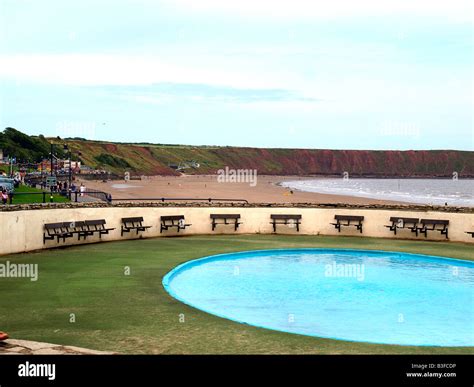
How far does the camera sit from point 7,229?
18.3 meters

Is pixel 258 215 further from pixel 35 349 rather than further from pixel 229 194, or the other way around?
pixel 229 194

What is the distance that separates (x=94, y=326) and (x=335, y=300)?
21.1 feet

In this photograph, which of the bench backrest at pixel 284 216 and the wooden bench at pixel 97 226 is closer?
the wooden bench at pixel 97 226

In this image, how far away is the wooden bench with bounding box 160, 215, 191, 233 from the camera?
2370 cm

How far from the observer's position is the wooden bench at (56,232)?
1963cm

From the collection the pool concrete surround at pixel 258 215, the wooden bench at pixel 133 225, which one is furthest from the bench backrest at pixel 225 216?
the wooden bench at pixel 133 225

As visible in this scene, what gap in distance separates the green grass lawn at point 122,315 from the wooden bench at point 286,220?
6151 millimetres

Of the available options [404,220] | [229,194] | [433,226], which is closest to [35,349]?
[404,220]

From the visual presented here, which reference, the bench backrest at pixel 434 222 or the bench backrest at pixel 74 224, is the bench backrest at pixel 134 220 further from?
the bench backrest at pixel 434 222

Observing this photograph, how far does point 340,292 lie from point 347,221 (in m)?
9.89

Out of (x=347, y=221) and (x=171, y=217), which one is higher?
(x=171, y=217)

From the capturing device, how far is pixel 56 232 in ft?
66.4

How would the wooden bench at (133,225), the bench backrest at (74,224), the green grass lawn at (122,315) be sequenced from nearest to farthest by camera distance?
the green grass lawn at (122,315) → the bench backrest at (74,224) → the wooden bench at (133,225)

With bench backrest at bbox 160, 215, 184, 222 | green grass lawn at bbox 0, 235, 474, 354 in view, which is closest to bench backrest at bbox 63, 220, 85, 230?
green grass lawn at bbox 0, 235, 474, 354
